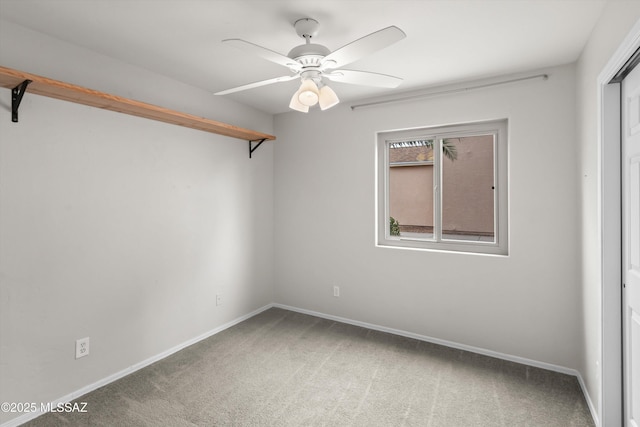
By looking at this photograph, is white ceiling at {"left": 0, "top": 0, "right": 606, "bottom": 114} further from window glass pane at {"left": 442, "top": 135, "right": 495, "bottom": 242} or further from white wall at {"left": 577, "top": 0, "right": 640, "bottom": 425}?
window glass pane at {"left": 442, "top": 135, "right": 495, "bottom": 242}

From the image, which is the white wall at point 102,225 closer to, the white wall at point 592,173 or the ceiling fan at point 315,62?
the ceiling fan at point 315,62

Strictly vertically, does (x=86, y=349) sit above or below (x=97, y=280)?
below

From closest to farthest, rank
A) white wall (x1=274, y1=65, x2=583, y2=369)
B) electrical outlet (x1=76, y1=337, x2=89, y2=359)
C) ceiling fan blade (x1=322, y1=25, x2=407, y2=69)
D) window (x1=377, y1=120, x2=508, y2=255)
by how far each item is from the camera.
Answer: ceiling fan blade (x1=322, y1=25, x2=407, y2=69) < electrical outlet (x1=76, y1=337, x2=89, y2=359) < white wall (x1=274, y1=65, x2=583, y2=369) < window (x1=377, y1=120, x2=508, y2=255)

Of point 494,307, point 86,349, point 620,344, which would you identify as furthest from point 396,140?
point 86,349

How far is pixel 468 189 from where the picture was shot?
318cm

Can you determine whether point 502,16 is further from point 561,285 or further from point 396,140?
point 561,285

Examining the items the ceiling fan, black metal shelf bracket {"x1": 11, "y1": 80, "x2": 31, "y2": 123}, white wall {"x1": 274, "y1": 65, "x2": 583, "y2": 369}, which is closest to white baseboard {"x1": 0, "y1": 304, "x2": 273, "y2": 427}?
white wall {"x1": 274, "y1": 65, "x2": 583, "y2": 369}

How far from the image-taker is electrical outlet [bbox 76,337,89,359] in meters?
2.30

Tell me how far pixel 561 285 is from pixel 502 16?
6.77 ft

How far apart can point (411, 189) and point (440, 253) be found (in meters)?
0.75

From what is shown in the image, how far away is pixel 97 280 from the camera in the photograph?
2.41 metres

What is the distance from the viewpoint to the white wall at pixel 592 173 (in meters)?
1.76

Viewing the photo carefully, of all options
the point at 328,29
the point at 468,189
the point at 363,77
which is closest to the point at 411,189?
the point at 468,189

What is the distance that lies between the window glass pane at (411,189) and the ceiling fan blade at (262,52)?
1.90m
